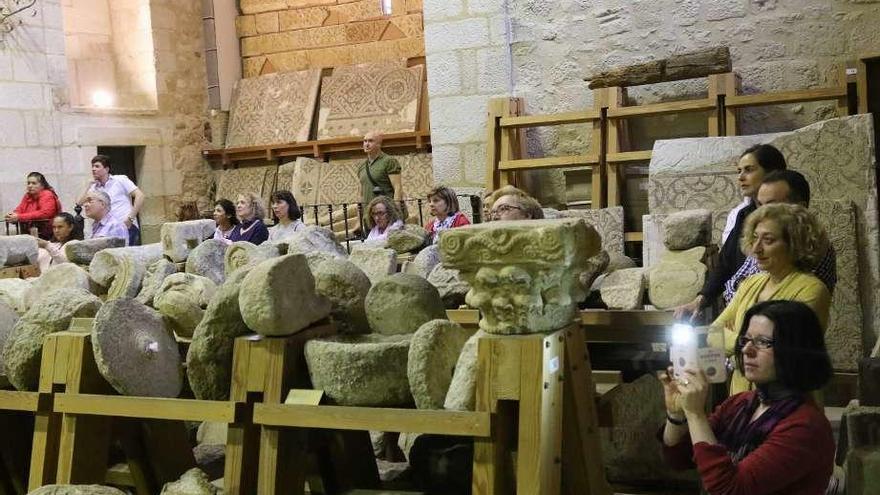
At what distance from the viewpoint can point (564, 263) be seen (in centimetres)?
244

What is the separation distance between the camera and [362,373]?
2.72m

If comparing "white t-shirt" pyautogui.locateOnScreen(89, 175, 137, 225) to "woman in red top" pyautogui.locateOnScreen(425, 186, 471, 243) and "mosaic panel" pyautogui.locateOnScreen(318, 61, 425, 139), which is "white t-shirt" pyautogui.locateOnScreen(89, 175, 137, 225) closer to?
"mosaic panel" pyautogui.locateOnScreen(318, 61, 425, 139)

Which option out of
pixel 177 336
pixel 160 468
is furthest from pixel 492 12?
pixel 160 468

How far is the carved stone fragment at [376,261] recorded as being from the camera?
4449 millimetres

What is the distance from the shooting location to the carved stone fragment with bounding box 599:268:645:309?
450 cm

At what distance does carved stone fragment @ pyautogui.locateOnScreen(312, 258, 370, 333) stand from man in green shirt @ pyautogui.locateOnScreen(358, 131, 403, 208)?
4.93 metres

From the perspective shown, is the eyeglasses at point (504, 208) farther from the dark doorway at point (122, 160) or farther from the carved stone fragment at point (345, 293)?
the dark doorway at point (122, 160)

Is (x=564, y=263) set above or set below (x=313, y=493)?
above

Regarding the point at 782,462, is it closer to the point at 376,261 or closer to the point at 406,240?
the point at 376,261

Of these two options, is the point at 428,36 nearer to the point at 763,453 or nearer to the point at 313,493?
the point at 313,493

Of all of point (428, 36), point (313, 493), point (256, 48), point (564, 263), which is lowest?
point (313, 493)

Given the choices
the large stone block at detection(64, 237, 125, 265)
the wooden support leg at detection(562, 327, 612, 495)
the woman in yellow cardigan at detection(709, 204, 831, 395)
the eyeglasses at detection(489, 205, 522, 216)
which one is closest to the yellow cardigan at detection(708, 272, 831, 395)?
the woman in yellow cardigan at detection(709, 204, 831, 395)

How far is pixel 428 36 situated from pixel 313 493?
195 inches

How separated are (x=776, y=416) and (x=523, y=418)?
63 centimetres
